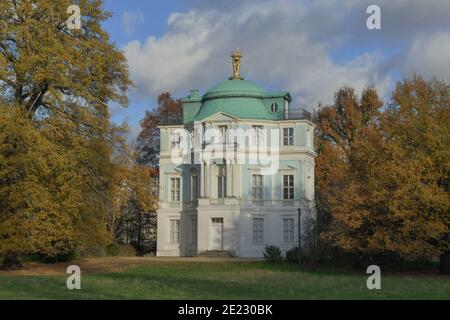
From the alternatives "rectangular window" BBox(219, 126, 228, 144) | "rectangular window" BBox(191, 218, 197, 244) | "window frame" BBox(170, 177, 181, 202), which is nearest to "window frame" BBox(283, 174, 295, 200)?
"rectangular window" BBox(219, 126, 228, 144)

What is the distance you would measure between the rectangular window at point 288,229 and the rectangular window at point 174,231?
785 cm

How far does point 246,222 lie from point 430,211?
71.0ft

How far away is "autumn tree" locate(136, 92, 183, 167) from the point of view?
219ft

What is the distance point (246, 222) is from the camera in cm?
5166

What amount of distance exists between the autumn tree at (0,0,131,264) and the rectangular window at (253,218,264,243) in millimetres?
18719

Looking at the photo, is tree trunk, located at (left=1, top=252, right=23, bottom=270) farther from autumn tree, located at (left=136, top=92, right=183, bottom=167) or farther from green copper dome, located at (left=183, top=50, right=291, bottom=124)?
autumn tree, located at (left=136, top=92, right=183, bottom=167)

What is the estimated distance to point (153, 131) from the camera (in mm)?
67375

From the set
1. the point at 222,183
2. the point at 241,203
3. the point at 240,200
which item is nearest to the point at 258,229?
the point at 241,203

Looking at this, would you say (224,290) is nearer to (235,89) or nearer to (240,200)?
(240,200)

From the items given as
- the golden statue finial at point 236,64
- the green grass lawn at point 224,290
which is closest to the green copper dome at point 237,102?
the golden statue finial at point 236,64

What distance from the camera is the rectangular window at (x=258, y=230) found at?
2050 inches
